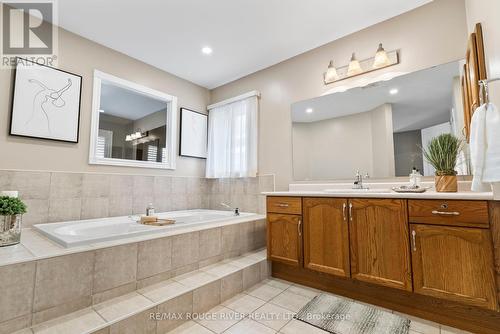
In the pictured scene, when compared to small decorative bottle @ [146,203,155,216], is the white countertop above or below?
above

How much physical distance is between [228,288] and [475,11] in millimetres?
2791

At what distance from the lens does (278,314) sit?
1.74 m

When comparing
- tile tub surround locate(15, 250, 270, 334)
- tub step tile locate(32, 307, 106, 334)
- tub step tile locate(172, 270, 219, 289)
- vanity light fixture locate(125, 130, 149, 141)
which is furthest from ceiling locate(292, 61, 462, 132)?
tub step tile locate(32, 307, 106, 334)

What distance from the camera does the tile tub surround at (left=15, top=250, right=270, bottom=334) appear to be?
1254 mm

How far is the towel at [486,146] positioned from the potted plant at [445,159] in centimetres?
61

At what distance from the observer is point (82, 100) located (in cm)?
258

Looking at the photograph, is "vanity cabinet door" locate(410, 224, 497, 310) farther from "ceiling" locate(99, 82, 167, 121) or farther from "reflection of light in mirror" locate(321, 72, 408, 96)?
"ceiling" locate(99, 82, 167, 121)

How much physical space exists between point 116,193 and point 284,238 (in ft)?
6.76

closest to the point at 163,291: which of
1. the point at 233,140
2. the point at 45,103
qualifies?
the point at 45,103

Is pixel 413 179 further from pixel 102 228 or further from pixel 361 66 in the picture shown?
pixel 102 228

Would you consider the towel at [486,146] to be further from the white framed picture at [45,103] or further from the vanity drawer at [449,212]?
the white framed picture at [45,103]

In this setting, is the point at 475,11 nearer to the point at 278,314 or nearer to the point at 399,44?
the point at 399,44

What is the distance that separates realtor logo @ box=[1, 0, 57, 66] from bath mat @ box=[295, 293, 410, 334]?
3.40m

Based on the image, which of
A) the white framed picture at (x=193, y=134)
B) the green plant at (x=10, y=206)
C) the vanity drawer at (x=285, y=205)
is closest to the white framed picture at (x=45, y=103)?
the green plant at (x=10, y=206)
